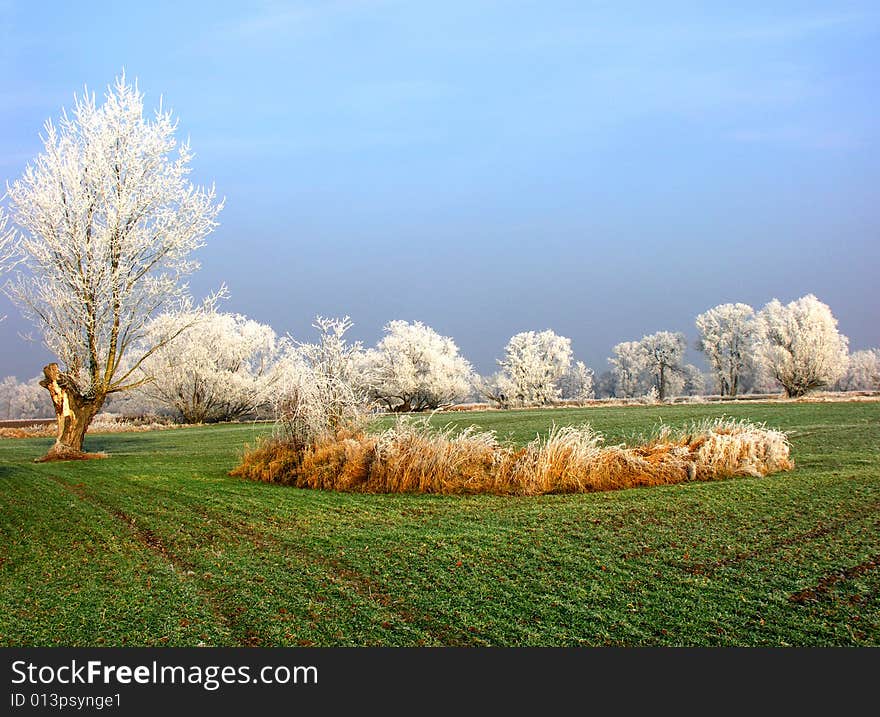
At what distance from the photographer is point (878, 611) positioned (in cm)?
424

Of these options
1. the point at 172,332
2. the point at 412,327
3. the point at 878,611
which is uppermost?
the point at 412,327

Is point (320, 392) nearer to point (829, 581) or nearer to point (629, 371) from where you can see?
point (829, 581)

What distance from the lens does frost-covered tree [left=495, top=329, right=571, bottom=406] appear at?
199 ft

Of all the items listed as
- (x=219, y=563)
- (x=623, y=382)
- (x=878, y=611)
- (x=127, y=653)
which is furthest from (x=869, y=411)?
(x=623, y=382)

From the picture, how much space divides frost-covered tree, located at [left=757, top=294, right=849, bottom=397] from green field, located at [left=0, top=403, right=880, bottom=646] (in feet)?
149

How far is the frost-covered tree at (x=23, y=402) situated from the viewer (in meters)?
81.7

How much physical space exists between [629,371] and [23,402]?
73.2 metres

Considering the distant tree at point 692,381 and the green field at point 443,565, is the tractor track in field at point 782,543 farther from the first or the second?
the distant tree at point 692,381

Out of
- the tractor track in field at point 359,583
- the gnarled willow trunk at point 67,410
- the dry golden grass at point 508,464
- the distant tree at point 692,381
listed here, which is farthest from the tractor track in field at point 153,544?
the distant tree at point 692,381

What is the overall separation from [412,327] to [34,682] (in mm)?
53832

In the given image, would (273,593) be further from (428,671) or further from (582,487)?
(582,487)

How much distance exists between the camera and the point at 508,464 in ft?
32.8

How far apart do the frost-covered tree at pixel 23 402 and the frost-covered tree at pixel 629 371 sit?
68840mm

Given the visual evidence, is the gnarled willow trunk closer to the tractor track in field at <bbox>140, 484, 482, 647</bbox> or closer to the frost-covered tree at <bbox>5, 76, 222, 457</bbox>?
the frost-covered tree at <bbox>5, 76, 222, 457</bbox>
